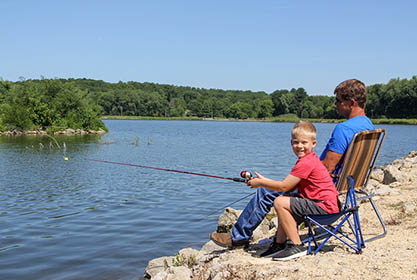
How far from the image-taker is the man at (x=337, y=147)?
185 inches

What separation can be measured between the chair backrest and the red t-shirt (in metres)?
0.25

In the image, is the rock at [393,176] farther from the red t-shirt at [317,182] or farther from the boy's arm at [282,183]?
the boy's arm at [282,183]

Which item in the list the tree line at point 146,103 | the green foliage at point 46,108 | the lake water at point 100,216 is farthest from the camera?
the tree line at point 146,103

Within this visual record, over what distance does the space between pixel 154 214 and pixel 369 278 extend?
769 cm

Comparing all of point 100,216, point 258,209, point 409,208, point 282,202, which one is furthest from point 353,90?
point 100,216

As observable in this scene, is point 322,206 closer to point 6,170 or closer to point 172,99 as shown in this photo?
point 6,170

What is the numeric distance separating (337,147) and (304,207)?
0.84 meters

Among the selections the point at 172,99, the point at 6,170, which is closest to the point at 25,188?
the point at 6,170

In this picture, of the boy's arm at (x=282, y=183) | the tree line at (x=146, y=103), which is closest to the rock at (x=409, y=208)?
the boy's arm at (x=282, y=183)

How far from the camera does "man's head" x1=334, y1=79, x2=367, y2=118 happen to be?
482 centimetres

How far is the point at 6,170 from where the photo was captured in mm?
19062

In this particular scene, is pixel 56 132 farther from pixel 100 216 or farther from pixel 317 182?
pixel 317 182

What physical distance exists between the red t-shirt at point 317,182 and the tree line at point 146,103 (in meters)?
52.5

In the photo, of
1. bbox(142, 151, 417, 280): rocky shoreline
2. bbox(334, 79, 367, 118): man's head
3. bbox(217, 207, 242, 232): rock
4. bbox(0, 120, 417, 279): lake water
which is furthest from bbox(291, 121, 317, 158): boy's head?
bbox(217, 207, 242, 232): rock
